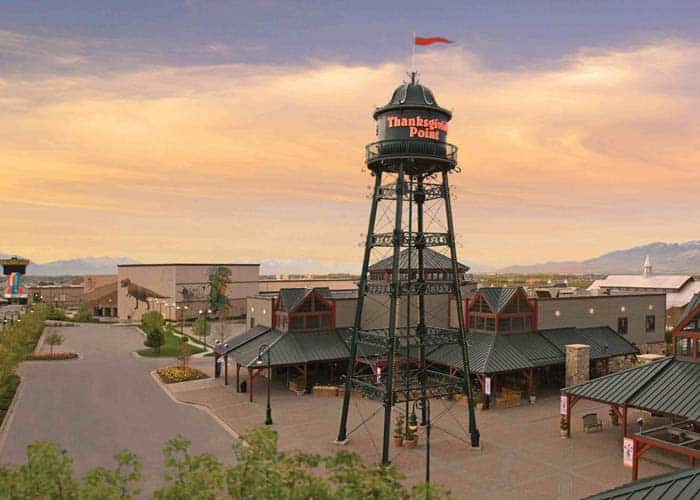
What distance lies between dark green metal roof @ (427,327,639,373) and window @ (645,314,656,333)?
8.50 metres

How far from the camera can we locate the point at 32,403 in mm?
41906

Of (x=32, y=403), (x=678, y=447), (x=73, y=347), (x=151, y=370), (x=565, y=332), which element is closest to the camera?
(x=678, y=447)

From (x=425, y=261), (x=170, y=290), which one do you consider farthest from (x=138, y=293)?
(x=425, y=261)

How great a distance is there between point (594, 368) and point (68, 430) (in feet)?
138

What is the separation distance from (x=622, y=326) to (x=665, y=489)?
44.8 meters

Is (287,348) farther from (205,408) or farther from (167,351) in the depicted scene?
(167,351)

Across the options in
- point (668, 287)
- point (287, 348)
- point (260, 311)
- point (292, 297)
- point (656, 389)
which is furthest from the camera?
point (668, 287)

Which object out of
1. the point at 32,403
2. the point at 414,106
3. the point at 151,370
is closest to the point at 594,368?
the point at 414,106

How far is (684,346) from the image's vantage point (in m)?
32.0

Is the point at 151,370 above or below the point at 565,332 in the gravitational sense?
below

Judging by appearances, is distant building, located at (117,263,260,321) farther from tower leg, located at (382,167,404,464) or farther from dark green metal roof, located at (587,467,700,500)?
dark green metal roof, located at (587,467,700,500)

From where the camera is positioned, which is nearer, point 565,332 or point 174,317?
point 565,332

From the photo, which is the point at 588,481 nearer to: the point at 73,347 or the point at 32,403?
the point at 32,403

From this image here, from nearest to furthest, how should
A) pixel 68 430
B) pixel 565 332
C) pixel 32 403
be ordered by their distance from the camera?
pixel 68 430 < pixel 32 403 < pixel 565 332
